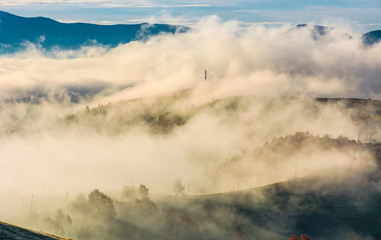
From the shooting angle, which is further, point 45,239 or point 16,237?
point 45,239

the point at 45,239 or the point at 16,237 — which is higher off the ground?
the point at 16,237
